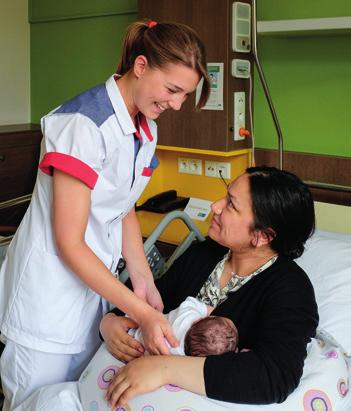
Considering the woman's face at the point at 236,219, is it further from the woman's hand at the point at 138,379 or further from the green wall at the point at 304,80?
the green wall at the point at 304,80

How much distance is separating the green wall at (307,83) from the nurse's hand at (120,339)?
4.77 feet

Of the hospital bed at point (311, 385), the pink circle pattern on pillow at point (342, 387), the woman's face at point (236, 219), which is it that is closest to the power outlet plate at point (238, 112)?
the hospital bed at point (311, 385)

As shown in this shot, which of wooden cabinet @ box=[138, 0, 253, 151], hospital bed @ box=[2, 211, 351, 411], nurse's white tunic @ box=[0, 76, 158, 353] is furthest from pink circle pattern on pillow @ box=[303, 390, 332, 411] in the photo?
wooden cabinet @ box=[138, 0, 253, 151]

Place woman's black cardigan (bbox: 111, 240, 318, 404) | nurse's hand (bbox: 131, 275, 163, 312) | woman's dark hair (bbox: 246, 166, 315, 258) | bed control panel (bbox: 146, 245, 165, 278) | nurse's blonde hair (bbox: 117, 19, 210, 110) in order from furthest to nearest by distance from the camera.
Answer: bed control panel (bbox: 146, 245, 165, 278), nurse's hand (bbox: 131, 275, 163, 312), woman's dark hair (bbox: 246, 166, 315, 258), nurse's blonde hair (bbox: 117, 19, 210, 110), woman's black cardigan (bbox: 111, 240, 318, 404)

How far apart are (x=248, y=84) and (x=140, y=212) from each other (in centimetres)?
84

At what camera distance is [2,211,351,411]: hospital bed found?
1.38 metres

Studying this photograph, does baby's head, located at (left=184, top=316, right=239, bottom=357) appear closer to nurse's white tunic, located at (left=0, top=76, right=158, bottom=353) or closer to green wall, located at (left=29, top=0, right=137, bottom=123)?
nurse's white tunic, located at (left=0, top=76, right=158, bottom=353)

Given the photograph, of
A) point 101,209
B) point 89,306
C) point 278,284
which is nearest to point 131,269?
point 89,306

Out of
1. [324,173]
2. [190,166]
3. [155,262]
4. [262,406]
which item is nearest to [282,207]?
[262,406]

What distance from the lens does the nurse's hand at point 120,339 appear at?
153 cm

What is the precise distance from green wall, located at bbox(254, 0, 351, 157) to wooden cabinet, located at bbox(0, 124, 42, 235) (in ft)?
4.77

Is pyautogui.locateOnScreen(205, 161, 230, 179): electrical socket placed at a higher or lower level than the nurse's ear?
lower

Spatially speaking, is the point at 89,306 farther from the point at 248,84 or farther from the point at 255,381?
the point at 248,84

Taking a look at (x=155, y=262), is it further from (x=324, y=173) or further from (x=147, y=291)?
(x=324, y=173)
